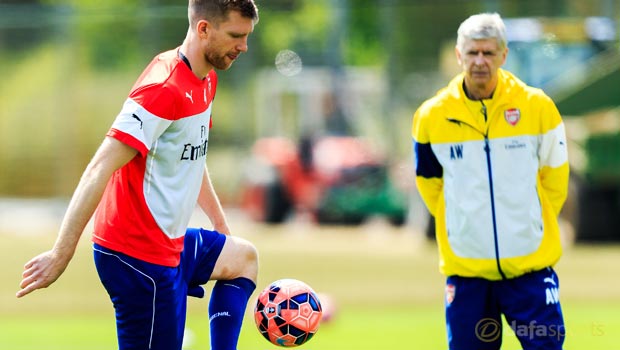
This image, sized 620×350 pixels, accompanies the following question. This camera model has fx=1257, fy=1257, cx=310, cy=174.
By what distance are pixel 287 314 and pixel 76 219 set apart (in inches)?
50.4

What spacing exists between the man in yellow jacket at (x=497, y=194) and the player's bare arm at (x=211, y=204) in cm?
111

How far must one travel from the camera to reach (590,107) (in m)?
17.1

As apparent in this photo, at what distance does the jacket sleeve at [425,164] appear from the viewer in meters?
6.29

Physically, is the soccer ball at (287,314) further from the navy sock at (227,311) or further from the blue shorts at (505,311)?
the blue shorts at (505,311)

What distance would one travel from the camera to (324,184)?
23000mm

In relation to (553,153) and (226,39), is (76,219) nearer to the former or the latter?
(226,39)

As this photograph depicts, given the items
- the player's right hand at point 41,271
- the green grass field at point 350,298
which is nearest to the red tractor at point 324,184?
the green grass field at point 350,298

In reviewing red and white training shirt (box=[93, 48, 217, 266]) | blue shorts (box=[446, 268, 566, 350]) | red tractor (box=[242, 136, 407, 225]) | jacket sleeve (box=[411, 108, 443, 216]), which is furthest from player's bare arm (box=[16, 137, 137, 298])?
red tractor (box=[242, 136, 407, 225])

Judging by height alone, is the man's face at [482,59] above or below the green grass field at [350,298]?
above

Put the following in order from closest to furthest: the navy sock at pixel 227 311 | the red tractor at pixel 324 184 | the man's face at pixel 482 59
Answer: the navy sock at pixel 227 311 → the man's face at pixel 482 59 → the red tractor at pixel 324 184

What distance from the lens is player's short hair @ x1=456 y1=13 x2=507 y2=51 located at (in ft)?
19.8

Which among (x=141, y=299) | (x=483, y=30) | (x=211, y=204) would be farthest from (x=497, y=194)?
(x=141, y=299)

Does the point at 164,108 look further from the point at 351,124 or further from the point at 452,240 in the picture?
the point at 351,124

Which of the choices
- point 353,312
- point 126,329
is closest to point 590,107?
point 353,312
